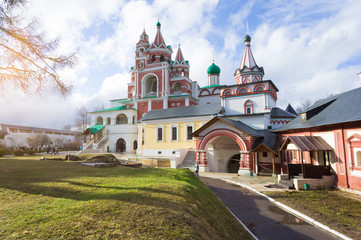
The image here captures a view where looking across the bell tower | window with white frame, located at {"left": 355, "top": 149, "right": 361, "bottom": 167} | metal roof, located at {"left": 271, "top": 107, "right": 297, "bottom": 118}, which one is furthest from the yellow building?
window with white frame, located at {"left": 355, "top": 149, "right": 361, "bottom": 167}

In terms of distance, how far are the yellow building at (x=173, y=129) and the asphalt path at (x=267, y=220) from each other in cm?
1365

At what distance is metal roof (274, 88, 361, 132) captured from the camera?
12180 mm

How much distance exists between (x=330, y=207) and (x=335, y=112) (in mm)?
6912

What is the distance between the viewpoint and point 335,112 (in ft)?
44.9

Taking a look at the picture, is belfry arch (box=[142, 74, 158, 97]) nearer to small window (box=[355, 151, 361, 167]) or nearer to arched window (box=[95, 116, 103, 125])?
arched window (box=[95, 116, 103, 125])

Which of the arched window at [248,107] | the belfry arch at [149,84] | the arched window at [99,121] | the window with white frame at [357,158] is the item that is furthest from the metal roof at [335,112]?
the arched window at [99,121]

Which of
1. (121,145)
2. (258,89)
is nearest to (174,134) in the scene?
(258,89)

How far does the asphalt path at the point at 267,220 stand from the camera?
22.9 ft

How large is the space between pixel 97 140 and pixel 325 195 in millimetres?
33092

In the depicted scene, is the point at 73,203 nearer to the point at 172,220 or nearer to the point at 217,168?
the point at 172,220

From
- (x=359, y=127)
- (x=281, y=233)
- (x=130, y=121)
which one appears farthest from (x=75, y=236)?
(x=130, y=121)

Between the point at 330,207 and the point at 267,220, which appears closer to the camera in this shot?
the point at 267,220

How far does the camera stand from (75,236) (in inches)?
141

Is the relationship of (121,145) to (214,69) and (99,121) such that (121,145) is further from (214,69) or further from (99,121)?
(214,69)
